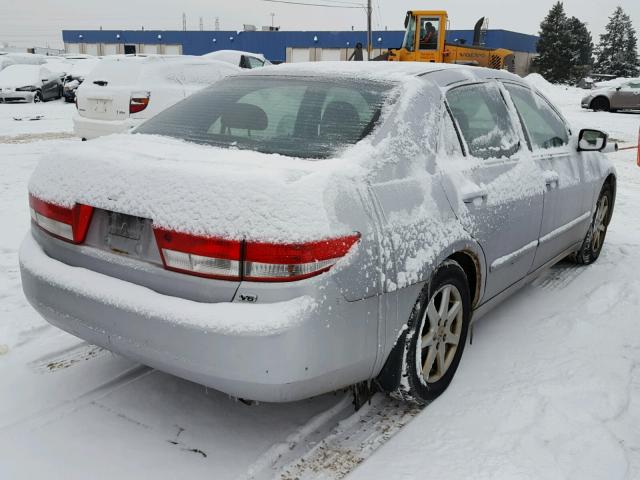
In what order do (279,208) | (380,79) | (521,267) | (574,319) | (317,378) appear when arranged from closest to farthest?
(279,208) → (317,378) → (380,79) → (521,267) → (574,319)

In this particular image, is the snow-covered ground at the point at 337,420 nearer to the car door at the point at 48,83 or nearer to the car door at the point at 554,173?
the car door at the point at 554,173

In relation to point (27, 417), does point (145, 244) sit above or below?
above

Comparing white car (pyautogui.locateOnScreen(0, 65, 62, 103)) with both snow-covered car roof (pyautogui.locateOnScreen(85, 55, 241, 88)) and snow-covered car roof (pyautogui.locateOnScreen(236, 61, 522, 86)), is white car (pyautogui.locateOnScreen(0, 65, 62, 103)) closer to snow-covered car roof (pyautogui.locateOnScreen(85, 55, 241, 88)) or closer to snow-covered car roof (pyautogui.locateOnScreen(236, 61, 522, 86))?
snow-covered car roof (pyautogui.locateOnScreen(85, 55, 241, 88))

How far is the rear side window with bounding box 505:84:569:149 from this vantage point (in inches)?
154

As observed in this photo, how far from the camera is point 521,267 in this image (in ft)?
12.2

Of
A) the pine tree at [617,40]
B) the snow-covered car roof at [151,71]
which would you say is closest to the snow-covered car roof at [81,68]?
the snow-covered car roof at [151,71]

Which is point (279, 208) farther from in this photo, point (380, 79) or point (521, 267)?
point (521, 267)

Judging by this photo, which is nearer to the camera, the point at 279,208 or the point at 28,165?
the point at 279,208

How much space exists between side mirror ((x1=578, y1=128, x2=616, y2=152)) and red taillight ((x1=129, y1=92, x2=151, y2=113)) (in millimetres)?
6688

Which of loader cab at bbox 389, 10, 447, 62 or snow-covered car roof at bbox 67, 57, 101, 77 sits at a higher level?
loader cab at bbox 389, 10, 447, 62

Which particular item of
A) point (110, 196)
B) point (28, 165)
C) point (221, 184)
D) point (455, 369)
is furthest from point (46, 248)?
point (28, 165)

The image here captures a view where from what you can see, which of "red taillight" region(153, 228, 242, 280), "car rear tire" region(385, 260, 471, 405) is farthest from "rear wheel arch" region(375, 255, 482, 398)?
"red taillight" region(153, 228, 242, 280)

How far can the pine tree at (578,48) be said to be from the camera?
174 ft

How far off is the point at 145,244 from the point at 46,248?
0.69 m
